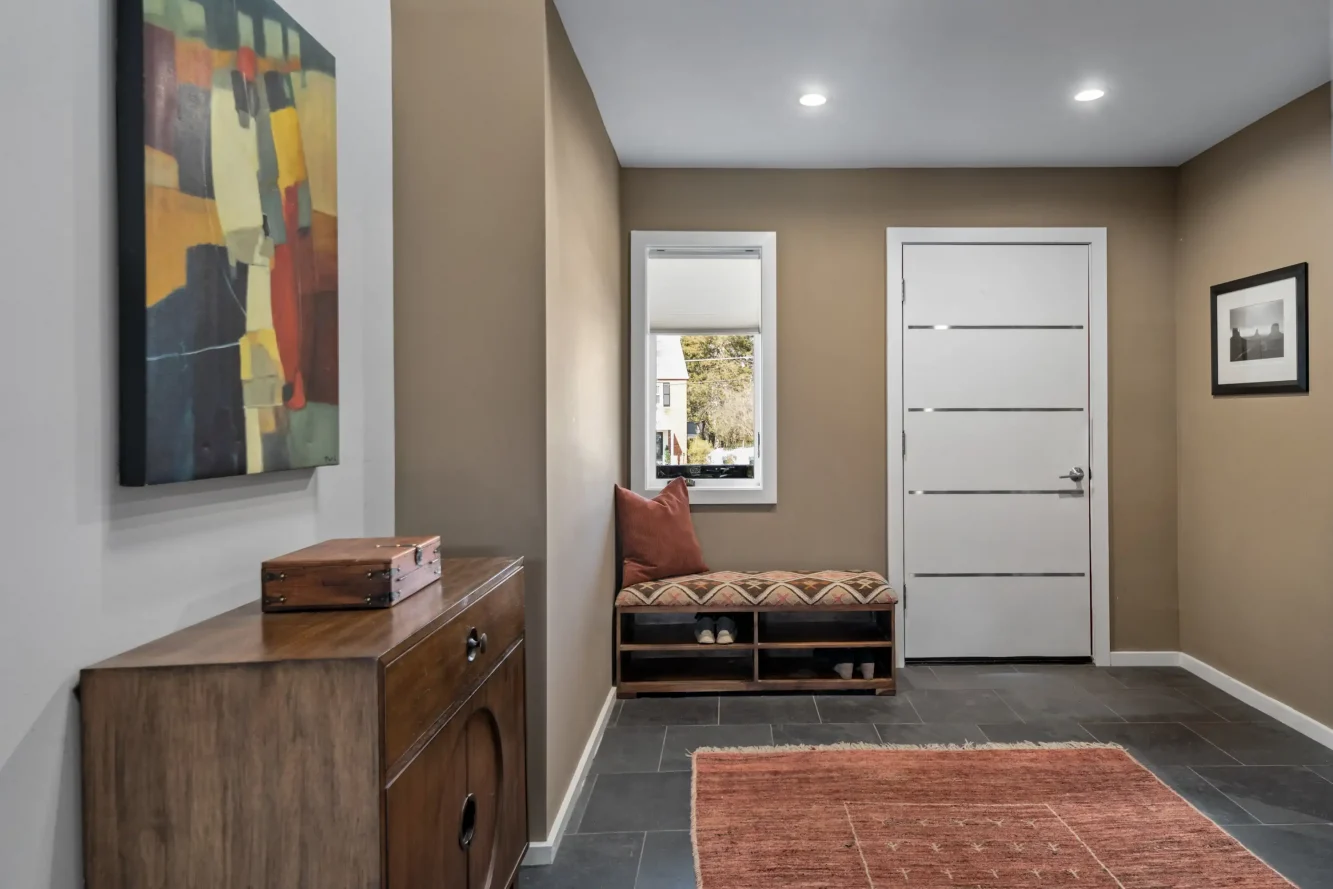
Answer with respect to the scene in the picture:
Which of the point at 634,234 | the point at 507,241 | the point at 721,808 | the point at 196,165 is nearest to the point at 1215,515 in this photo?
the point at 721,808

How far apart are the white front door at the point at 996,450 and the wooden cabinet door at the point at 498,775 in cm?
271

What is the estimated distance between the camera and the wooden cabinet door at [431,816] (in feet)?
3.78

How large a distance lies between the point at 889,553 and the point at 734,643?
1.01 meters

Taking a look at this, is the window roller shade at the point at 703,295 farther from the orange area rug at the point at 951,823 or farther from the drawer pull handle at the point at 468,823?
the drawer pull handle at the point at 468,823

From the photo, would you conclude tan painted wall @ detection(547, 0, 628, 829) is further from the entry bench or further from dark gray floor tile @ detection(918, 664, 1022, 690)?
dark gray floor tile @ detection(918, 664, 1022, 690)

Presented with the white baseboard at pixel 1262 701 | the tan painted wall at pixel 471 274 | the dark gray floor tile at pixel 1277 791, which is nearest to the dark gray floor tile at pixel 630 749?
the tan painted wall at pixel 471 274

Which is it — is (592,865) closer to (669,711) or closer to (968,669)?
(669,711)

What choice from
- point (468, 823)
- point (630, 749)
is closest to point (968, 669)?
point (630, 749)

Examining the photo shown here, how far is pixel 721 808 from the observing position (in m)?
2.48

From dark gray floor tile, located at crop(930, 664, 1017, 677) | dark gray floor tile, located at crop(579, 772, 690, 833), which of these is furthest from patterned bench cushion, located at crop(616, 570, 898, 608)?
dark gray floor tile, located at crop(579, 772, 690, 833)

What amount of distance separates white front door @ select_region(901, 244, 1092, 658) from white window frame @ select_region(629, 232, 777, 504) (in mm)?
704

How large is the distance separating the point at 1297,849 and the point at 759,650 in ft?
6.55

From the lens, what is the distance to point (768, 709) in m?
3.40

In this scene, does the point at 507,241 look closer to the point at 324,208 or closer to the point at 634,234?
the point at 324,208
